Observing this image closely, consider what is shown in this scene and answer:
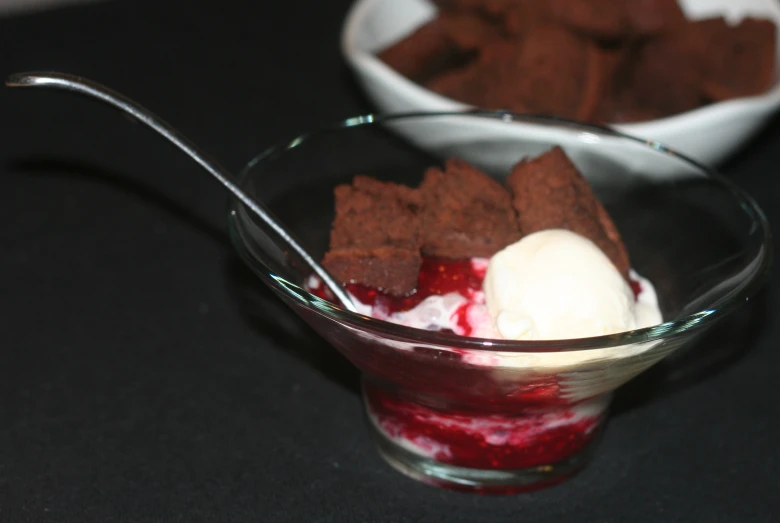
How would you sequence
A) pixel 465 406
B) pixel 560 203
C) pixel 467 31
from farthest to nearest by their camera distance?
pixel 467 31, pixel 560 203, pixel 465 406

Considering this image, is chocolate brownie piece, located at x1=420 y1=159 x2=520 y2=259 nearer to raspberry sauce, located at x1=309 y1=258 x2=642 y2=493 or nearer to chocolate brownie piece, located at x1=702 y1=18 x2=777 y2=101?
raspberry sauce, located at x1=309 y1=258 x2=642 y2=493

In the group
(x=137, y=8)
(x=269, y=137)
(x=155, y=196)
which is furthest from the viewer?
(x=137, y=8)

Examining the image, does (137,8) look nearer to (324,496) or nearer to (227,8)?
(227,8)

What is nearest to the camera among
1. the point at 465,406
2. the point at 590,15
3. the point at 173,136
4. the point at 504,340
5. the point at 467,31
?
the point at 504,340

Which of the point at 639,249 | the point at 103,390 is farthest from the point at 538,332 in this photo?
the point at 103,390

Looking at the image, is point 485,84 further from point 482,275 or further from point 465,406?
point 465,406

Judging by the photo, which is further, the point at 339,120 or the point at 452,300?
the point at 339,120

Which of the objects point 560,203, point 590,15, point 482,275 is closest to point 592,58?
point 590,15
